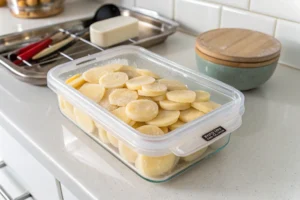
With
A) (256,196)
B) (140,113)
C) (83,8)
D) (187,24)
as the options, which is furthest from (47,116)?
(83,8)

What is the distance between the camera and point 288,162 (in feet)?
1.64

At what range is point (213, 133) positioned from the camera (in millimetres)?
469

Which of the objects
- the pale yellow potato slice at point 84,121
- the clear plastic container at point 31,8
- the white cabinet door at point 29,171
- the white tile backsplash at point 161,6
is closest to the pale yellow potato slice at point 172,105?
the pale yellow potato slice at point 84,121

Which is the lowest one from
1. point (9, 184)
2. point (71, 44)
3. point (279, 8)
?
point (9, 184)

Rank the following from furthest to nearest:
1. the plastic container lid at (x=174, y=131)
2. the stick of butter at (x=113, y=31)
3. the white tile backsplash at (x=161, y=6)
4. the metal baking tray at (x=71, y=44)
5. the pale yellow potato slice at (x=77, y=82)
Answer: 1. the white tile backsplash at (x=161, y=6)
2. the stick of butter at (x=113, y=31)
3. the metal baking tray at (x=71, y=44)
4. the pale yellow potato slice at (x=77, y=82)
5. the plastic container lid at (x=174, y=131)

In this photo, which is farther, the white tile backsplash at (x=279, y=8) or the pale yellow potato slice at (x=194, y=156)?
the white tile backsplash at (x=279, y=8)

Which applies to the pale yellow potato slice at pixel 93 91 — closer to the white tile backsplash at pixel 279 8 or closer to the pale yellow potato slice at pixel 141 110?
the pale yellow potato slice at pixel 141 110

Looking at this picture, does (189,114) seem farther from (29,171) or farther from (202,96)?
(29,171)

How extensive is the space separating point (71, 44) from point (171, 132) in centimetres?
50

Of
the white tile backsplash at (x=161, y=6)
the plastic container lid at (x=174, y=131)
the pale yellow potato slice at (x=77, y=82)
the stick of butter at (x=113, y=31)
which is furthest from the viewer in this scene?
the white tile backsplash at (x=161, y=6)

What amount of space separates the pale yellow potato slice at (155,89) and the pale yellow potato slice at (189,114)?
0.04 m

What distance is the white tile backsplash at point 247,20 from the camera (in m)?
0.76

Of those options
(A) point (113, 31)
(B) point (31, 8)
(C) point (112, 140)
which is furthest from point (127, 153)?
(B) point (31, 8)

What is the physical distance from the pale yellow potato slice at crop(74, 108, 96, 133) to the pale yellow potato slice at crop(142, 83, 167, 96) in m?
0.09
